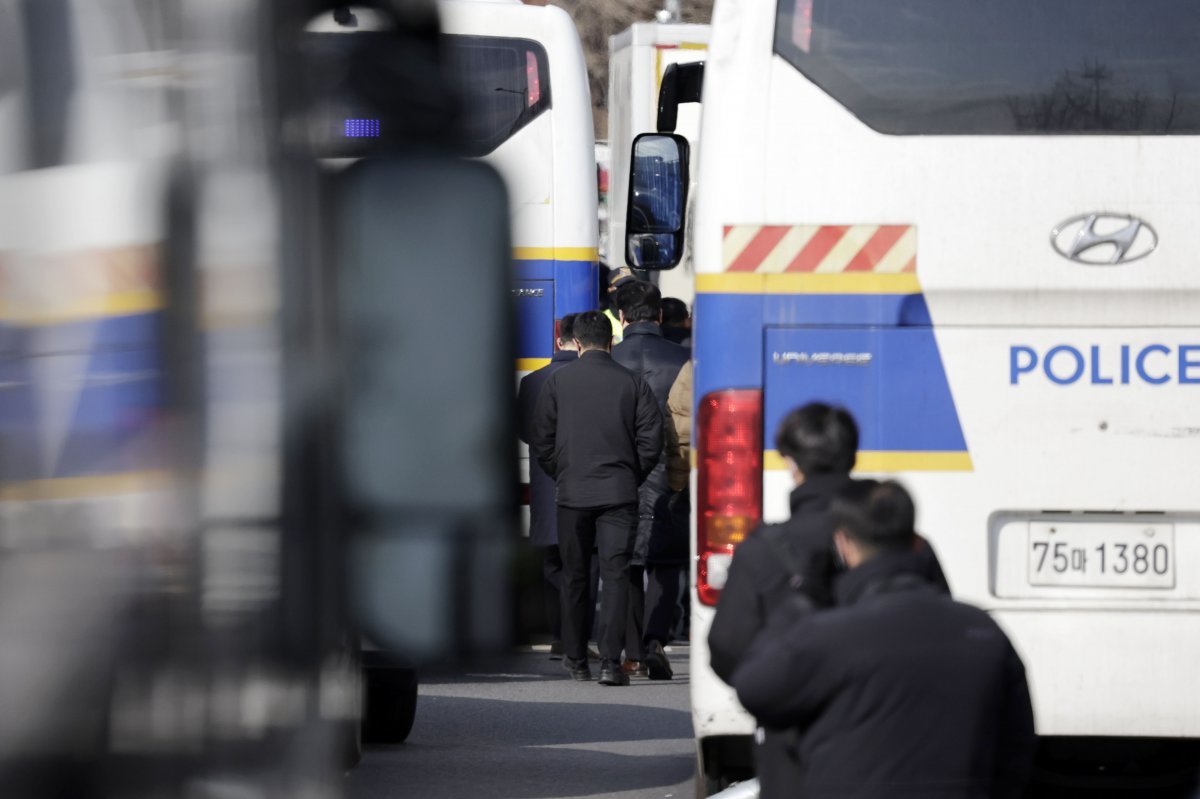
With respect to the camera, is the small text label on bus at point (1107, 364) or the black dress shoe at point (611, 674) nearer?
the small text label on bus at point (1107, 364)

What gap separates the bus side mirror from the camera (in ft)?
24.7

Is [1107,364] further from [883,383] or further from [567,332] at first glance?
[567,332]

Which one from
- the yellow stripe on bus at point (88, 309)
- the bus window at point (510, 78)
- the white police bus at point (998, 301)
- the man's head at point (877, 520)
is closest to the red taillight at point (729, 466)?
the white police bus at point (998, 301)

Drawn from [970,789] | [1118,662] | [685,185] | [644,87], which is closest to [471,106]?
[970,789]

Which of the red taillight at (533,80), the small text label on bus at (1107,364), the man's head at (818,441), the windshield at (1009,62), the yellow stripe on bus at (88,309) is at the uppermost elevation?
the red taillight at (533,80)

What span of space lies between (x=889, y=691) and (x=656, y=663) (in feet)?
25.5

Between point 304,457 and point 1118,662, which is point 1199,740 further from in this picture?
point 304,457

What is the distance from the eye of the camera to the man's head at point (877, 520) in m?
4.40

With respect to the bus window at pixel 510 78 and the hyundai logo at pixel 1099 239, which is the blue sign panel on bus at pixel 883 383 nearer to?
the hyundai logo at pixel 1099 239

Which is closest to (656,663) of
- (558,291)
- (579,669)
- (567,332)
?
(579,669)

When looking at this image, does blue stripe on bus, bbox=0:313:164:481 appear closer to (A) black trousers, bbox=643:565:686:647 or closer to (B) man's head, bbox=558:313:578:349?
(B) man's head, bbox=558:313:578:349

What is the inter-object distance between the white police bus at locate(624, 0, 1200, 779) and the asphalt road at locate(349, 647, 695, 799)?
7.81 ft

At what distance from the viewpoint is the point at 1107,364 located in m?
5.86

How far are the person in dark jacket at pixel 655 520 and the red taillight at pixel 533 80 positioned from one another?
78.7 inches
